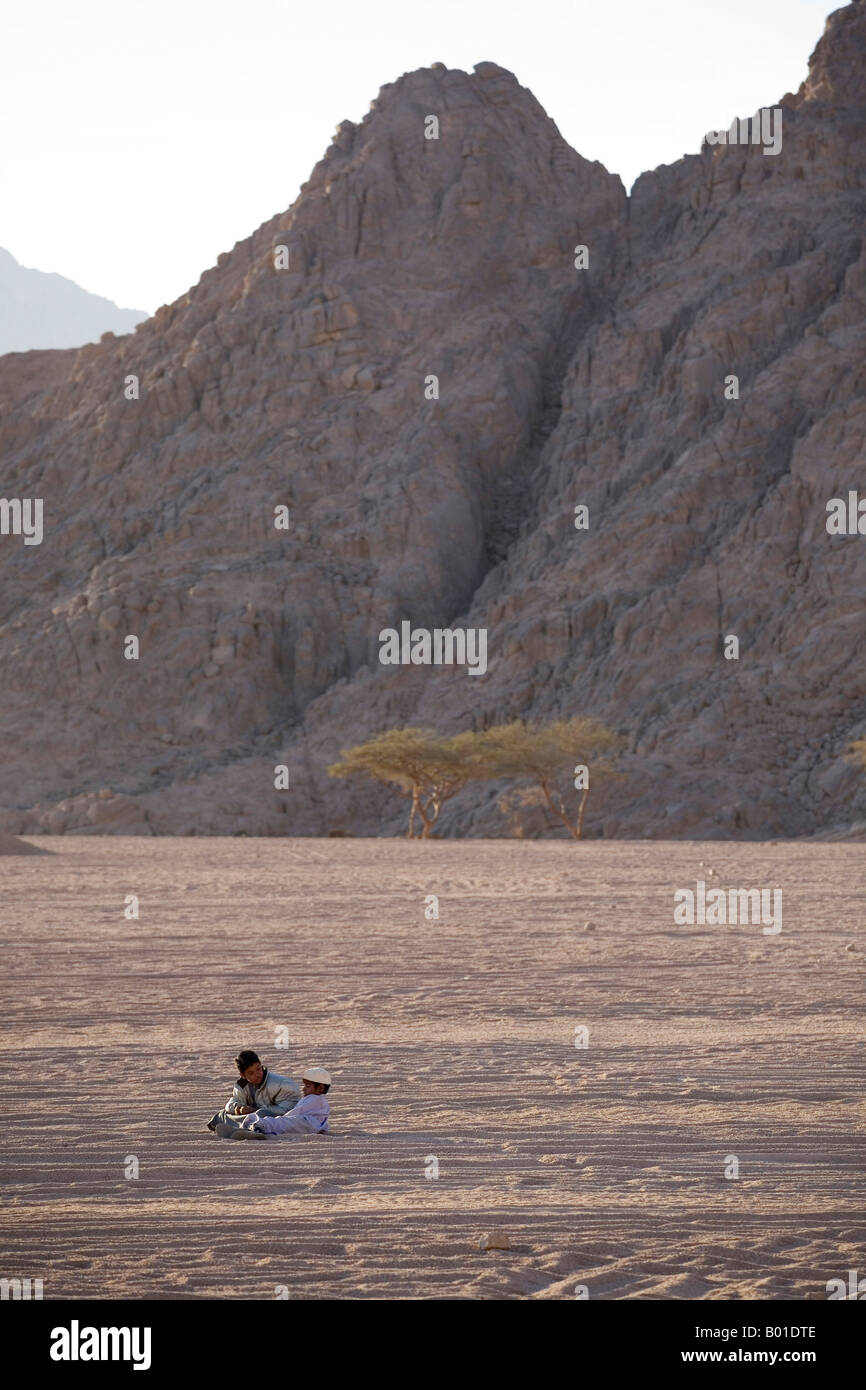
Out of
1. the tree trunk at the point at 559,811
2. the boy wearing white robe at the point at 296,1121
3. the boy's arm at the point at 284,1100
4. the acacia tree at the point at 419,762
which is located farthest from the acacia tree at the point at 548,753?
the boy wearing white robe at the point at 296,1121

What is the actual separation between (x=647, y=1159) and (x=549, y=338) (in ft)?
209

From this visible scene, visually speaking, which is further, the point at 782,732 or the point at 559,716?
the point at 559,716

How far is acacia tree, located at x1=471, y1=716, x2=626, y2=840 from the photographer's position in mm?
44875

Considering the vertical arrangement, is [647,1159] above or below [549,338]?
below

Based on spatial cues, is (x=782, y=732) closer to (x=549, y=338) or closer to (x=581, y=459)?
(x=581, y=459)

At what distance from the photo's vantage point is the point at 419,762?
4562cm

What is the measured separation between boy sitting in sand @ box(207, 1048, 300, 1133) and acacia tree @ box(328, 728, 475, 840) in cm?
3712

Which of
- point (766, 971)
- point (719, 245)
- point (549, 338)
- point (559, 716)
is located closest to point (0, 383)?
point (549, 338)

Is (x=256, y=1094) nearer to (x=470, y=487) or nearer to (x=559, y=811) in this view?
(x=559, y=811)

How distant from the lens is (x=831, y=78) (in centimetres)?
7081

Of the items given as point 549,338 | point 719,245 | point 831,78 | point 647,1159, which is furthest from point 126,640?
point 647,1159
